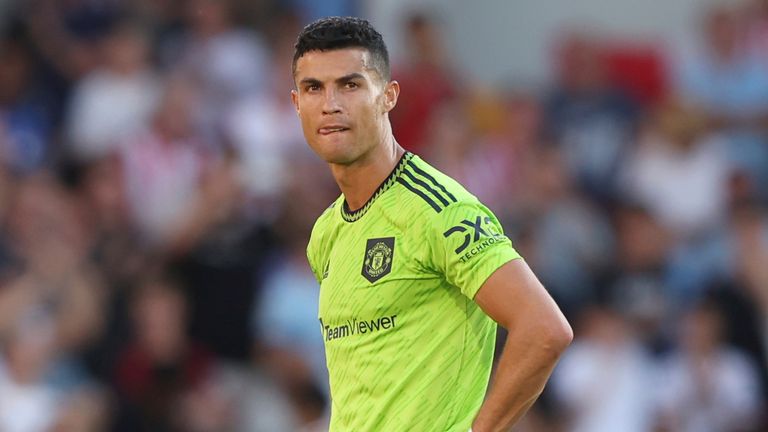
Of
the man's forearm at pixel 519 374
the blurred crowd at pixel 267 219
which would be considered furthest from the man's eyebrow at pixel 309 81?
the blurred crowd at pixel 267 219

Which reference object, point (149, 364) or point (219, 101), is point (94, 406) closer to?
point (149, 364)

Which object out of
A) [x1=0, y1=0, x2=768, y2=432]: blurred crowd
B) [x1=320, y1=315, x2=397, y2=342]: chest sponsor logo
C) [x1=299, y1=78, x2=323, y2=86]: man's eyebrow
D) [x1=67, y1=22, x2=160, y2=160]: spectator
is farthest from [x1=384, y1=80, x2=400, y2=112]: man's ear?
[x1=67, y1=22, x2=160, y2=160]: spectator

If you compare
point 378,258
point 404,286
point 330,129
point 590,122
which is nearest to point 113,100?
point 590,122

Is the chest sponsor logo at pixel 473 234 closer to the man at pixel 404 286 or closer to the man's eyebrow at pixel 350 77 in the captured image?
the man at pixel 404 286

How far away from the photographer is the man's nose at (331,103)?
4598 mm

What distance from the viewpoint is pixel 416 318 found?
454cm

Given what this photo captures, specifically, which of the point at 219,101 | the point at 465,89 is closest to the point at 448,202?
the point at 219,101

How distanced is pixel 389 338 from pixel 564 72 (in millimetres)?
8190

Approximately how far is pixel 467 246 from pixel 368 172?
56 centimetres

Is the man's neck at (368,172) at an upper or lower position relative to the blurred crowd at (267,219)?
upper

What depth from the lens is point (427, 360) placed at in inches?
178

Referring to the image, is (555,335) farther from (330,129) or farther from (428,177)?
(330,129)

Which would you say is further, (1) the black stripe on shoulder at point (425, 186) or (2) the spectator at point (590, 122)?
(2) the spectator at point (590, 122)

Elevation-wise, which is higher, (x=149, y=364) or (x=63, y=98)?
(x=63, y=98)
